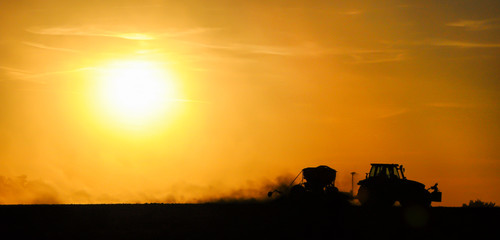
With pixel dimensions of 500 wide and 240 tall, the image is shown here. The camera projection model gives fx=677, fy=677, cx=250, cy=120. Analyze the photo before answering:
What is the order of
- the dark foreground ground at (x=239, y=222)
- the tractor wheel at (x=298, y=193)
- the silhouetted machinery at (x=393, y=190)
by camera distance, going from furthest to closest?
the tractor wheel at (x=298, y=193) → the silhouetted machinery at (x=393, y=190) → the dark foreground ground at (x=239, y=222)

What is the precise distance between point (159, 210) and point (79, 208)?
313 inches

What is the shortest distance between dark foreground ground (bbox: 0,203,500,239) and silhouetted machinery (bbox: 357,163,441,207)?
850mm

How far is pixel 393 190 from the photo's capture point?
5041 cm

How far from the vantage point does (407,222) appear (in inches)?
1718

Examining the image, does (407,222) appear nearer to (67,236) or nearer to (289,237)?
(289,237)

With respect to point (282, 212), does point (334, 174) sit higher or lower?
higher

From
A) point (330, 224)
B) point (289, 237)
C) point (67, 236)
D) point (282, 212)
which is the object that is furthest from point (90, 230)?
point (282, 212)

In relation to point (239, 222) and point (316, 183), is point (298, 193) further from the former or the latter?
point (239, 222)

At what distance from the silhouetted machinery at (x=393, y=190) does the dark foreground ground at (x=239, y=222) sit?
850 millimetres

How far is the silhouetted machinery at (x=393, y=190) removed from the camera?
5025cm

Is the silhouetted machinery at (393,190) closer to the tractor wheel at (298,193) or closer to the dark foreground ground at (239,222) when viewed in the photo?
the dark foreground ground at (239,222)

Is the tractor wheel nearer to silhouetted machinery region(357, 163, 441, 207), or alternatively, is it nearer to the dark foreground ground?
the dark foreground ground

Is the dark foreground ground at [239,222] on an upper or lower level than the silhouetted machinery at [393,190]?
lower

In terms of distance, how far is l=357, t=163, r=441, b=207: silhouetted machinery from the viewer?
165ft
